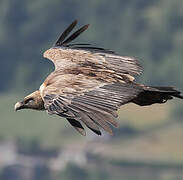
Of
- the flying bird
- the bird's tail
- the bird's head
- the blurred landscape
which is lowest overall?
the blurred landscape

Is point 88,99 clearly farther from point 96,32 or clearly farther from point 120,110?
point 96,32

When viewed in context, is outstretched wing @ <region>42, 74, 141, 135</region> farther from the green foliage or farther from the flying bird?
the green foliage

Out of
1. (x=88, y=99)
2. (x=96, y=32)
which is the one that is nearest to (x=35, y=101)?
(x=88, y=99)

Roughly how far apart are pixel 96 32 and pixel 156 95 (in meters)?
119

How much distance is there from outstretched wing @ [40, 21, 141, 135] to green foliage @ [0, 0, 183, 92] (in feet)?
324

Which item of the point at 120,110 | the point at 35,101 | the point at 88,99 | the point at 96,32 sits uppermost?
the point at 88,99

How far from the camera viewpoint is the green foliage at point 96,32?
401ft

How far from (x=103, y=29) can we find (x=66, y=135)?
45376 millimetres

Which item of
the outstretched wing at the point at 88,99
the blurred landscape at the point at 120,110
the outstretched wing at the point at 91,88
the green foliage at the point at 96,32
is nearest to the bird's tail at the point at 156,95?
the outstretched wing at the point at 91,88

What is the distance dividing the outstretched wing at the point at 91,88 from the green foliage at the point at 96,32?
98700mm

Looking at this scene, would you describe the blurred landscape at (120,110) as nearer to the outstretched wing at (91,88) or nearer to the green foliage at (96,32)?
the green foliage at (96,32)

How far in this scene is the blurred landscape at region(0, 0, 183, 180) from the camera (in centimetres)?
9450

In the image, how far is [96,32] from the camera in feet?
438

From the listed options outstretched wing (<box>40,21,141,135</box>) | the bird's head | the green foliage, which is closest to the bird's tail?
outstretched wing (<box>40,21,141,135</box>)
